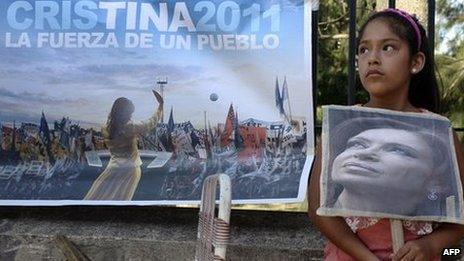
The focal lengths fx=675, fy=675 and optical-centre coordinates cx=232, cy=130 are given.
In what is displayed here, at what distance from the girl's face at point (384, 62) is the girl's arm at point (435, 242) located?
0.65ft

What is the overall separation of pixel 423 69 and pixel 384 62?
0.16 m

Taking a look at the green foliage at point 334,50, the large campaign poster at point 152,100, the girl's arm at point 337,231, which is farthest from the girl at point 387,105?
the green foliage at point 334,50

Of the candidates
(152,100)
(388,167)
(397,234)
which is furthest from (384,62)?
(152,100)

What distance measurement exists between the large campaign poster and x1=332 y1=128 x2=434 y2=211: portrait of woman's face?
1.48 meters

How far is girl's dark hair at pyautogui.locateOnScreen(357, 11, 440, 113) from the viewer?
161 centimetres

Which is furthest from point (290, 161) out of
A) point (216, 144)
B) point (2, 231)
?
point (2, 231)

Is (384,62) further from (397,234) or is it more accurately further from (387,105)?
(397,234)

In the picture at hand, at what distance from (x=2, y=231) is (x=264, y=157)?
1313mm

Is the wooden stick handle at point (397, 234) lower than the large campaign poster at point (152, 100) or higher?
lower

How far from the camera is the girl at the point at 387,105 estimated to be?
1530 millimetres

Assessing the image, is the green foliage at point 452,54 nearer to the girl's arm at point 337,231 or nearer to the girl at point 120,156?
the girl at point 120,156

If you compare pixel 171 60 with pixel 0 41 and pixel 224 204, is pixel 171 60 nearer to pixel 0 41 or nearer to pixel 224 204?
pixel 0 41

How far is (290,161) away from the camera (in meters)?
3.01

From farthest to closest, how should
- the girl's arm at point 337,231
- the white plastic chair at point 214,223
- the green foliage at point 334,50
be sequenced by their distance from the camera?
the green foliage at point 334,50 < the girl's arm at point 337,231 < the white plastic chair at point 214,223
